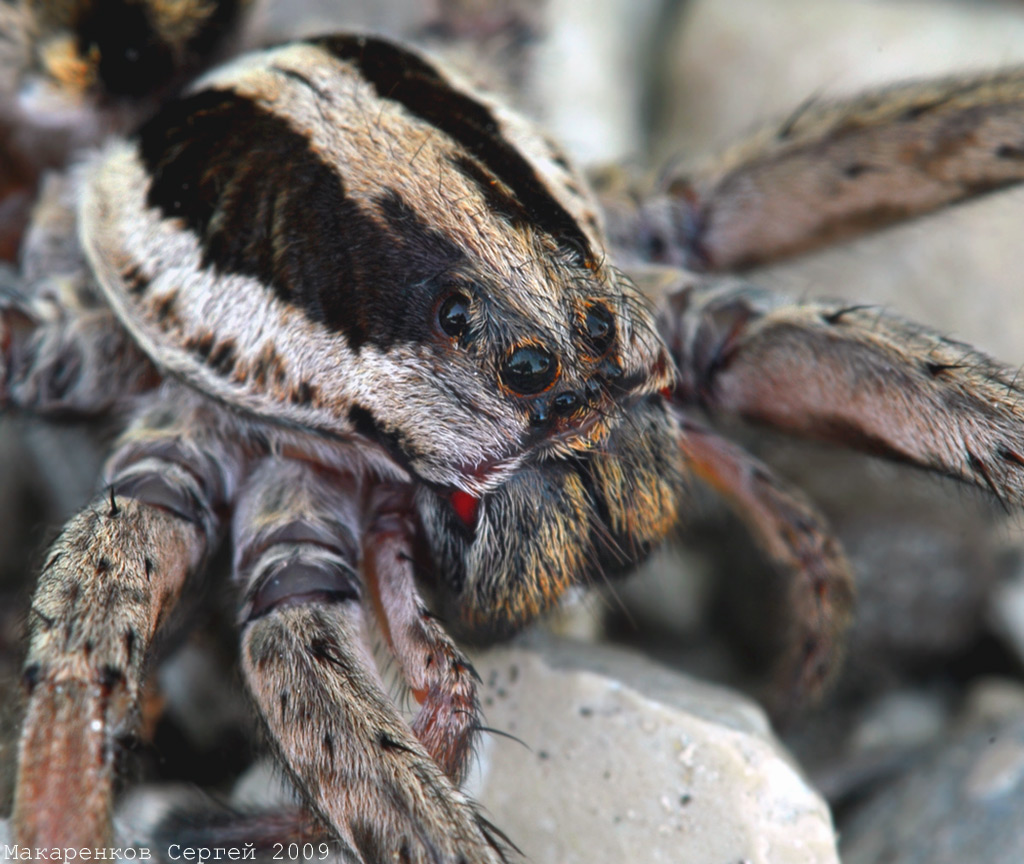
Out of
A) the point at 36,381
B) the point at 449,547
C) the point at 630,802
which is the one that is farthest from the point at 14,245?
the point at 630,802

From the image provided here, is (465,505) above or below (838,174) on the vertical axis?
below

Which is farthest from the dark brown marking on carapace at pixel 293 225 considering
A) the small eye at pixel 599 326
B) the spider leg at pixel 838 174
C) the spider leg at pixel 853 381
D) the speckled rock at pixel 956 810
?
the speckled rock at pixel 956 810

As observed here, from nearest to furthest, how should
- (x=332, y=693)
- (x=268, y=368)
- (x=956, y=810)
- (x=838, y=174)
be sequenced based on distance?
1. (x=332, y=693)
2. (x=268, y=368)
3. (x=956, y=810)
4. (x=838, y=174)

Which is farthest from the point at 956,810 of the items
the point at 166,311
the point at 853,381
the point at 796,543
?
the point at 166,311

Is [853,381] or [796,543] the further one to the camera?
[796,543]

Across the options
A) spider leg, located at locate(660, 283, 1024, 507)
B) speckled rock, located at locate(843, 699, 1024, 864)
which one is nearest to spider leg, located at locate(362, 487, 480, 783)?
spider leg, located at locate(660, 283, 1024, 507)

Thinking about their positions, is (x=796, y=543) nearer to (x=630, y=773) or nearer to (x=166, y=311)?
(x=630, y=773)

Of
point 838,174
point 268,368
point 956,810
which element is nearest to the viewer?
point 268,368

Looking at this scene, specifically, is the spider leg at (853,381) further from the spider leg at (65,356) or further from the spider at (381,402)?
the spider leg at (65,356)
